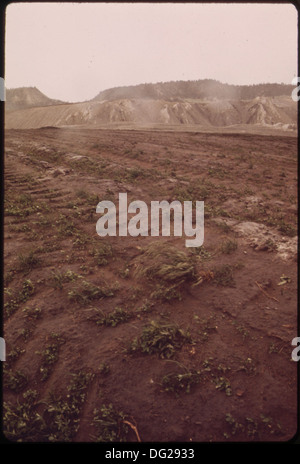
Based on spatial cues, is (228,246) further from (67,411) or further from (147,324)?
(67,411)

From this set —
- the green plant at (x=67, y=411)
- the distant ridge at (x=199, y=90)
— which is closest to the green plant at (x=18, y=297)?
the green plant at (x=67, y=411)

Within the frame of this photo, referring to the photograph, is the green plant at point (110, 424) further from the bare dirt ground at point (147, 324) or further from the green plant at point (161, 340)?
the green plant at point (161, 340)

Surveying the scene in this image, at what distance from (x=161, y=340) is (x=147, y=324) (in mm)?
265

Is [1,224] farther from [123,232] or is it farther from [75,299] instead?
[123,232]

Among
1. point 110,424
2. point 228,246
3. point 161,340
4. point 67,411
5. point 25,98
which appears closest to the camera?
point 110,424

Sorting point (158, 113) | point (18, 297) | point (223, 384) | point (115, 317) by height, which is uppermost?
point (158, 113)

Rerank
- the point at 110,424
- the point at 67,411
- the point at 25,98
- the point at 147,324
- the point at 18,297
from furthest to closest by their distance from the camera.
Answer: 1. the point at 25,98
2. the point at 18,297
3. the point at 147,324
4. the point at 67,411
5. the point at 110,424

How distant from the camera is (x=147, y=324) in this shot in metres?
2.93

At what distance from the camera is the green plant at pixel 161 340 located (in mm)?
2654

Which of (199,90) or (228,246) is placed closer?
(228,246)

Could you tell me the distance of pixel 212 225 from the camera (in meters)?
5.18

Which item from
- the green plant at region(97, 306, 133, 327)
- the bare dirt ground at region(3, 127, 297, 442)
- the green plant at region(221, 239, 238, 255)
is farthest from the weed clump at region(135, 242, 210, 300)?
the green plant at region(221, 239, 238, 255)

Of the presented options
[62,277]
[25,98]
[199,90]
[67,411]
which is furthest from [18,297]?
[199,90]
